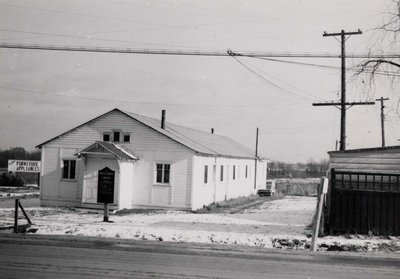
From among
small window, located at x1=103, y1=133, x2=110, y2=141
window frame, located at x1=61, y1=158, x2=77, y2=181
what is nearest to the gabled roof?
small window, located at x1=103, y1=133, x2=110, y2=141

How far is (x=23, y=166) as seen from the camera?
1356 inches

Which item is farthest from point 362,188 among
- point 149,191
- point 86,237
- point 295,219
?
point 149,191

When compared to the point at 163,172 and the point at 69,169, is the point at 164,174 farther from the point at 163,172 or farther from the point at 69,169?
the point at 69,169

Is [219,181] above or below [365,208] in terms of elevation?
above

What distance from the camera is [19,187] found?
41.9m

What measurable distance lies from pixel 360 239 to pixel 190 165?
1175 centimetres

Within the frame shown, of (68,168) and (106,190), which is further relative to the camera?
(68,168)

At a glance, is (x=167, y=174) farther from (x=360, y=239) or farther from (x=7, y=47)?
(x=360, y=239)

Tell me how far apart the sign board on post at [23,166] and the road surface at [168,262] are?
23046 mm

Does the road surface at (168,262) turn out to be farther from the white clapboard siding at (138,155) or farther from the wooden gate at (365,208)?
the white clapboard siding at (138,155)

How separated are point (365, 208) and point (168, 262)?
769 cm

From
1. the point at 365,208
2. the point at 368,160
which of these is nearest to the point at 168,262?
the point at 365,208

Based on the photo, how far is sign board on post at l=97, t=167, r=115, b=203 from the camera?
18.0 m

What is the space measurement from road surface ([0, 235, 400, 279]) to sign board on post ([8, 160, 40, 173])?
23.0 meters
